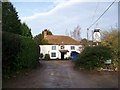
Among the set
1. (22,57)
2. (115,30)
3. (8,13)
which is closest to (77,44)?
(8,13)

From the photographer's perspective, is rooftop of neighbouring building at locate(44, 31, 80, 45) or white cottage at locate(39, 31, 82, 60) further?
rooftop of neighbouring building at locate(44, 31, 80, 45)

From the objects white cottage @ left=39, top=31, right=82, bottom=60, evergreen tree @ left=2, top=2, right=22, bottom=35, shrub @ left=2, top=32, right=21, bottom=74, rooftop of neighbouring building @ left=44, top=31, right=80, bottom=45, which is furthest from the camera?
rooftop of neighbouring building @ left=44, top=31, right=80, bottom=45

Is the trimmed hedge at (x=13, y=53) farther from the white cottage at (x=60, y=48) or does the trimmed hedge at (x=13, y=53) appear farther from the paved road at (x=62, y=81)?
the white cottage at (x=60, y=48)

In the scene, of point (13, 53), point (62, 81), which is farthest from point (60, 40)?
point (62, 81)

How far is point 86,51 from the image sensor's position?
29.9 meters

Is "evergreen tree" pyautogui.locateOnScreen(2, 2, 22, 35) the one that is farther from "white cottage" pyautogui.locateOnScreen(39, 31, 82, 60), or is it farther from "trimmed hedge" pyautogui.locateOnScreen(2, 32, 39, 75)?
"white cottage" pyautogui.locateOnScreen(39, 31, 82, 60)

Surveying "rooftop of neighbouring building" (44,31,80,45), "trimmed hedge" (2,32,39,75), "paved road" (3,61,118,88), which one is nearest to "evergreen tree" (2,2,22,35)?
"trimmed hedge" (2,32,39,75)

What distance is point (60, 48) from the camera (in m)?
79.3

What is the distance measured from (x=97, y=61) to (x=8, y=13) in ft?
61.5

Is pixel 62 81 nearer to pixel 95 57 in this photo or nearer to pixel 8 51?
pixel 8 51

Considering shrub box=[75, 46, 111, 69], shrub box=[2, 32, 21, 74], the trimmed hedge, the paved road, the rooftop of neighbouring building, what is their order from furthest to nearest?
the rooftop of neighbouring building
shrub box=[75, 46, 111, 69]
the trimmed hedge
shrub box=[2, 32, 21, 74]
the paved road

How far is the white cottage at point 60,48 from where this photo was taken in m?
77.5

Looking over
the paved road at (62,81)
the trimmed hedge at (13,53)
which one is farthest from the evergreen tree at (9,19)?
the paved road at (62,81)

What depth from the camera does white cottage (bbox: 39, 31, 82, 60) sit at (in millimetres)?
77500
